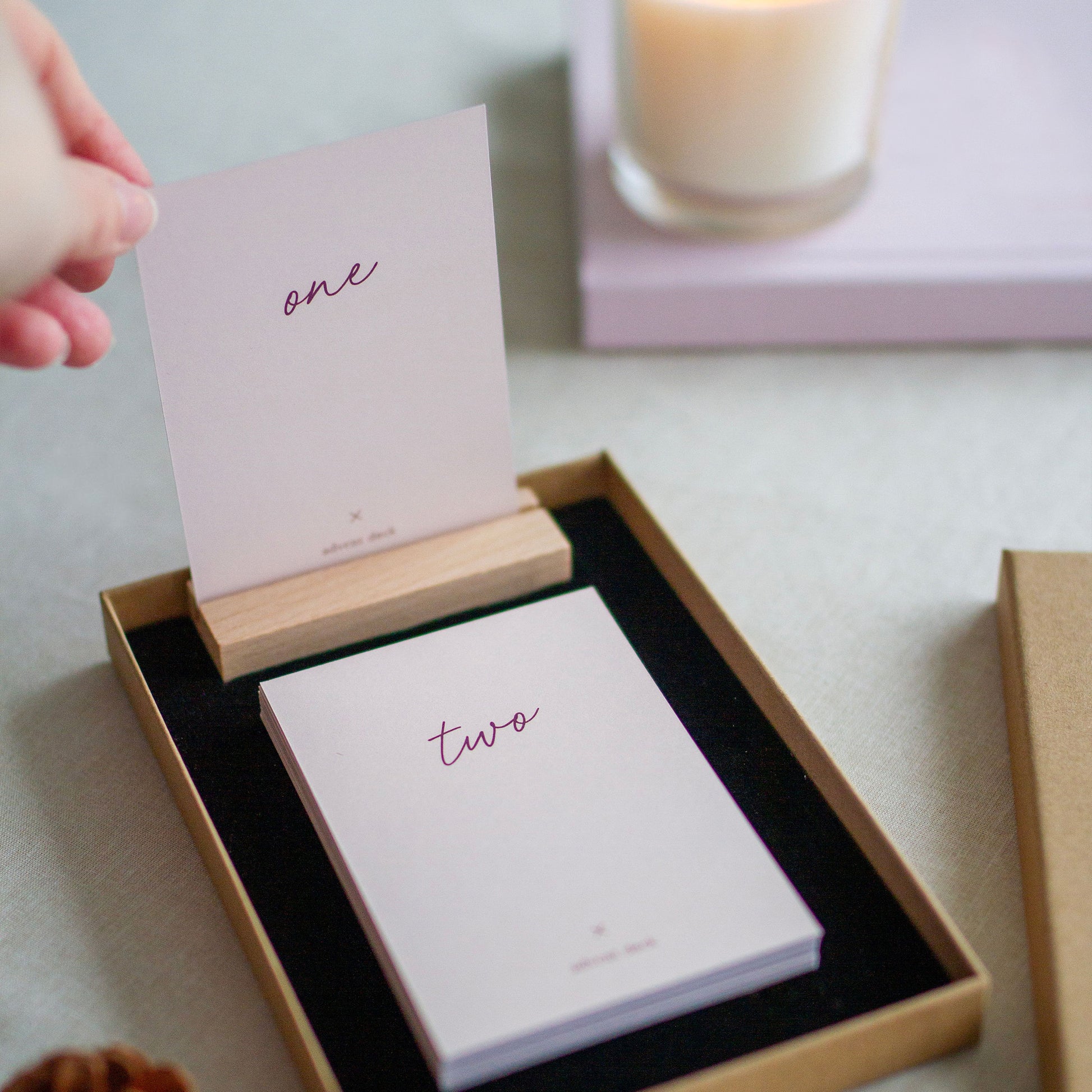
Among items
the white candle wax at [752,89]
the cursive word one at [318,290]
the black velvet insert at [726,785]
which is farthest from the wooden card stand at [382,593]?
the white candle wax at [752,89]

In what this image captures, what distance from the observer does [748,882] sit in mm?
444

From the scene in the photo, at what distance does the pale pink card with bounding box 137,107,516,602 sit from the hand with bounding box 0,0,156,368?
3 cm

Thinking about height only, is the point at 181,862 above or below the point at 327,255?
below

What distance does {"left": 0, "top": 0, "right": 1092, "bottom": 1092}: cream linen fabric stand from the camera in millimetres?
470

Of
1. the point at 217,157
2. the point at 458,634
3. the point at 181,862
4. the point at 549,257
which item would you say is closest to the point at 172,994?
the point at 181,862

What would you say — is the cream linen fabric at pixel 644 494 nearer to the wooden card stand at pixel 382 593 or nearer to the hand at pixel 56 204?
the wooden card stand at pixel 382 593

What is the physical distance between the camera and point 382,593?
0.56 metres

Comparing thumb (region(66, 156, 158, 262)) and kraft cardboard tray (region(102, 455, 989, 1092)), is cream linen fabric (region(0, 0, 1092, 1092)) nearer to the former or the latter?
kraft cardboard tray (region(102, 455, 989, 1092))

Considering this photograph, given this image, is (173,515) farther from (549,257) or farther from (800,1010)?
(800,1010)

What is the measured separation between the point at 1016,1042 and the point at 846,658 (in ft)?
0.63

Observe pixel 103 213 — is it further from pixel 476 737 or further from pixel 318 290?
pixel 476 737

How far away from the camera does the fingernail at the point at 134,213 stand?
414 mm

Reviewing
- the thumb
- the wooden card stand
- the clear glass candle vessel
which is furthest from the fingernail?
the clear glass candle vessel

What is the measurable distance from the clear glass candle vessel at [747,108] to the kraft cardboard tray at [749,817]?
10.1 inches
